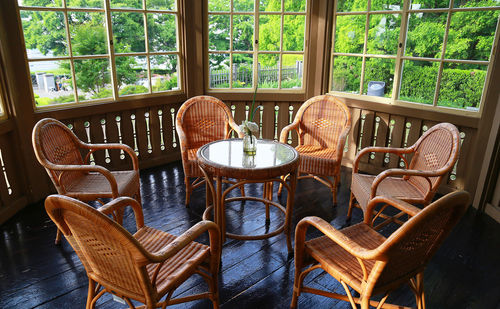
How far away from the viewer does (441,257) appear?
2.49 metres

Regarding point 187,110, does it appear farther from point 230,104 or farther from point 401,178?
point 401,178

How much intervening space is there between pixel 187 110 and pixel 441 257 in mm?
2382

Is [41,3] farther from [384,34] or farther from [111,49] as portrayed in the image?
[384,34]

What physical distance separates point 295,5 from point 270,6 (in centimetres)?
28

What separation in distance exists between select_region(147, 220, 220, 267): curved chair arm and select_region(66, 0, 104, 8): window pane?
2.60 meters

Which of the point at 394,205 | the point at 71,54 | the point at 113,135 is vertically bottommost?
the point at 113,135

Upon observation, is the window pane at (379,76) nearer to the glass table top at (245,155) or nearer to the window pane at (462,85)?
the window pane at (462,85)

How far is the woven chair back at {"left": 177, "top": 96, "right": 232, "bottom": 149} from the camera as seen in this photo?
3344 mm

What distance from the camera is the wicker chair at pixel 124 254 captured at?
1321 millimetres

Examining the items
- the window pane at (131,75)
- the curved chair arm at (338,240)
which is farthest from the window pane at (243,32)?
the curved chair arm at (338,240)

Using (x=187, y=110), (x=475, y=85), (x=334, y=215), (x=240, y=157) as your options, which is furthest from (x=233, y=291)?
(x=475, y=85)

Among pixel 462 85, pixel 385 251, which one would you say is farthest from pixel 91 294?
pixel 462 85

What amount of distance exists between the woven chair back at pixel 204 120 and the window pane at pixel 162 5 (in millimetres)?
1150

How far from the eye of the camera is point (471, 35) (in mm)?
3096
